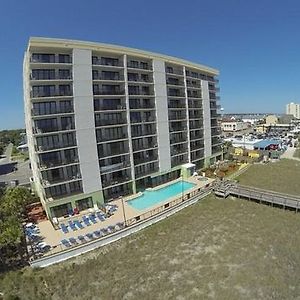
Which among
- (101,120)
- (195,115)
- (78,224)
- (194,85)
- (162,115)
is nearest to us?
(78,224)

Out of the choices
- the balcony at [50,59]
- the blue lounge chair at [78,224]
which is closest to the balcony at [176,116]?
the balcony at [50,59]

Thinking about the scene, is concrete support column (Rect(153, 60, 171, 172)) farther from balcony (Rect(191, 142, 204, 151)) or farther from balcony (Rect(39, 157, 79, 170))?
balcony (Rect(39, 157, 79, 170))

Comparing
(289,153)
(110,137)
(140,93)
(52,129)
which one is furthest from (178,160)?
(289,153)

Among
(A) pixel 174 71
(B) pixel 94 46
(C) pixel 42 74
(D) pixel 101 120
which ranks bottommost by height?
(D) pixel 101 120

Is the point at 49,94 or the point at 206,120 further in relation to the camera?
the point at 206,120

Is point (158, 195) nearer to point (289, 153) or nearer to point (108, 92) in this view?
point (108, 92)

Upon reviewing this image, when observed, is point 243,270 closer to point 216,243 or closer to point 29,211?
point 216,243
